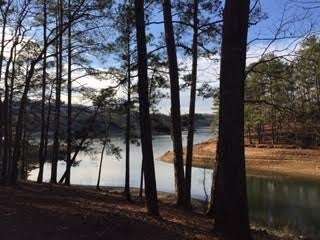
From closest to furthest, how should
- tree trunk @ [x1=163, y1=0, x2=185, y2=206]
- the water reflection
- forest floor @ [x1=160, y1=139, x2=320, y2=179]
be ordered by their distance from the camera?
tree trunk @ [x1=163, y1=0, x2=185, y2=206] < the water reflection < forest floor @ [x1=160, y1=139, x2=320, y2=179]

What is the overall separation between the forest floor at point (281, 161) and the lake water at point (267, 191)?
4126 mm

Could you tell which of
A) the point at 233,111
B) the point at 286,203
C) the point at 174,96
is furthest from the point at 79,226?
the point at 286,203

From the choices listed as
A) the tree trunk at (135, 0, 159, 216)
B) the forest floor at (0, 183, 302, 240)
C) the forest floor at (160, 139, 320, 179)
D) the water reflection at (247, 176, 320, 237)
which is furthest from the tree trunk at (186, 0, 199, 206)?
the forest floor at (160, 139, 320, 179)

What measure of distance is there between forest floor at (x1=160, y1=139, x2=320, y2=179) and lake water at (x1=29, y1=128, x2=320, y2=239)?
413 centimetres

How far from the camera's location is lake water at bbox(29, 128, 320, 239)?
81.6ft

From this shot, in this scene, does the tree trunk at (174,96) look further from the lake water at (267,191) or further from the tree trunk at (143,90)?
the lake water at (267,191)

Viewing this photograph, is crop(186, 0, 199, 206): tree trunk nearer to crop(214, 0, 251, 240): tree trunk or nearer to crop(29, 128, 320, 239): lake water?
crop(29, 128, 320, 239): lake water

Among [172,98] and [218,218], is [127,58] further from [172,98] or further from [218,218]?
[218,218]

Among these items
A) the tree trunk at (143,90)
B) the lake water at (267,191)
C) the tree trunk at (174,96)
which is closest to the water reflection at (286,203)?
the lake water at (267,191)

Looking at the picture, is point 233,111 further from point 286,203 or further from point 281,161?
point 281,161

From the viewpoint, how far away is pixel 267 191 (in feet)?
131

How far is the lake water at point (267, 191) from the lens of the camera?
24.9 metres

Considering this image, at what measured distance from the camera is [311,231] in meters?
21.8

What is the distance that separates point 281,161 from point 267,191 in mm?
19850
